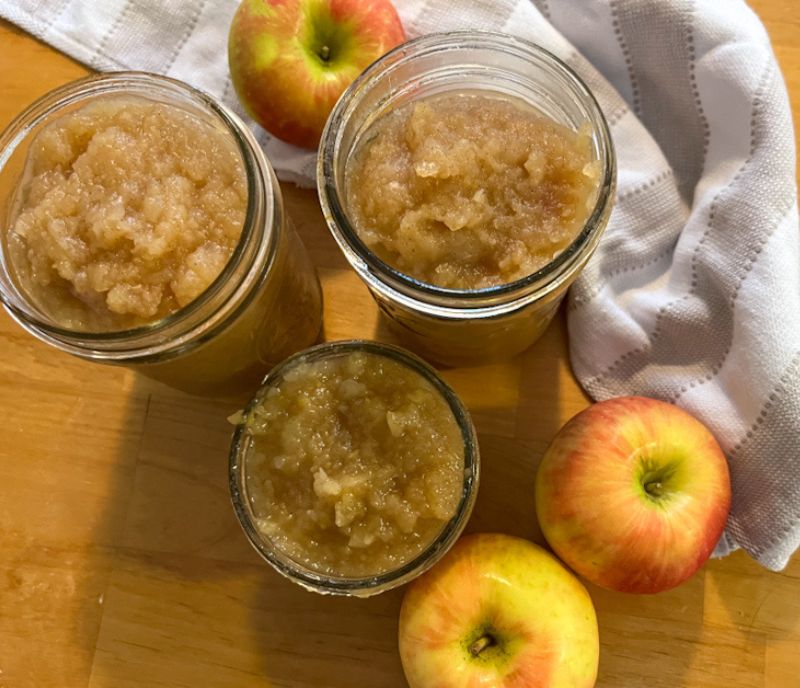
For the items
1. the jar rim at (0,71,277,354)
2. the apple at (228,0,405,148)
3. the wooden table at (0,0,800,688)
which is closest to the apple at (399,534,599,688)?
the wooden table at (0,0,800,688)

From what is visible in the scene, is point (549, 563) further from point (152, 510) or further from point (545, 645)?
point (152, 510)

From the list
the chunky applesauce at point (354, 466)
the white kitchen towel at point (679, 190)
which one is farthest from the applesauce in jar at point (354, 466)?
the white kitchen towel at point (679, 190)

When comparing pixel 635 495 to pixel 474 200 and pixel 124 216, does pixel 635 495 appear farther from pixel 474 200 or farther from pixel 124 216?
pixel 124 216

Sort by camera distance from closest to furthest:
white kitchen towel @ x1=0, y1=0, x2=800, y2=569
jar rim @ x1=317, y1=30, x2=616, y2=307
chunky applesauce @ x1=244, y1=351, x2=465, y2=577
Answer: jar rim @ x1=317, y1=30, x2=616, y2=307 → chunky applesauce @ x1=244, y1=351, x2=465, y2=577 → white kitchen towel @ x1=0, y1=0, x2=800, y2=569

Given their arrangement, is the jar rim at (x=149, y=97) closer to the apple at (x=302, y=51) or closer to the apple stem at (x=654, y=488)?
the apple at (x=302, y=51)

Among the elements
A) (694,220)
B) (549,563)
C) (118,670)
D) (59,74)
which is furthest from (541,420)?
(59,74)

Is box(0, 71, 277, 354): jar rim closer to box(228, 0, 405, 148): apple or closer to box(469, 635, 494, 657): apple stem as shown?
→ box(228, 0, 405, 148): apple

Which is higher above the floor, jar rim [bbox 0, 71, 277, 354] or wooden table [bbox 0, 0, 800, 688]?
jar rim [bbox 0, 71, 277, 354]
